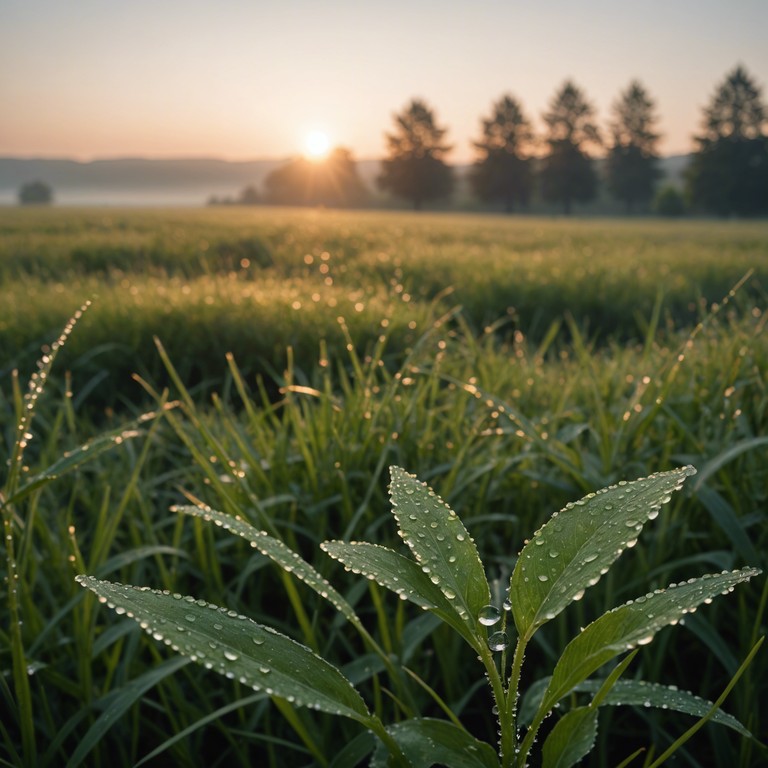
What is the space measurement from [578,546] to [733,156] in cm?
4499

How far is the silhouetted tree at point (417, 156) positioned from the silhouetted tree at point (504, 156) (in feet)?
6.86

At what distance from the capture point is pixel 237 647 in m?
0.49

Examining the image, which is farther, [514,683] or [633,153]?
[633,153]

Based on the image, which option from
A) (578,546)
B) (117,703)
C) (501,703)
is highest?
(578,546)

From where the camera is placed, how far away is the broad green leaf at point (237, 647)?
45 cm

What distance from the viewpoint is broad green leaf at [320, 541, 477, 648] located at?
0.53 m

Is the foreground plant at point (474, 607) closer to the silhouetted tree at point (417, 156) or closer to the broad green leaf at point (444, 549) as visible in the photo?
the broad green leaf at point (444, 549)

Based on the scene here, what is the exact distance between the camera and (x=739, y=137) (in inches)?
1580

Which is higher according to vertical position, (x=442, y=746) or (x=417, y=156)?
(x=417, y=156)

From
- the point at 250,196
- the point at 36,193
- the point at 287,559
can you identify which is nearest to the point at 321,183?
the point at 250,196

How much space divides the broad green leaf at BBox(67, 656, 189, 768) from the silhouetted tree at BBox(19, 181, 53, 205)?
6812 cm

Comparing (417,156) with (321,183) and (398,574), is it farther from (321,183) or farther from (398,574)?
(398,574)

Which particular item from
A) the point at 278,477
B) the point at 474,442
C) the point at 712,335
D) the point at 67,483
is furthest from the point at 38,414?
the point at 712,335

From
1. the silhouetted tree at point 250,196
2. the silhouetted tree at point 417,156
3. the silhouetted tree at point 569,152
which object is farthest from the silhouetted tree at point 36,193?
the silhouetted tree at point 569,152
